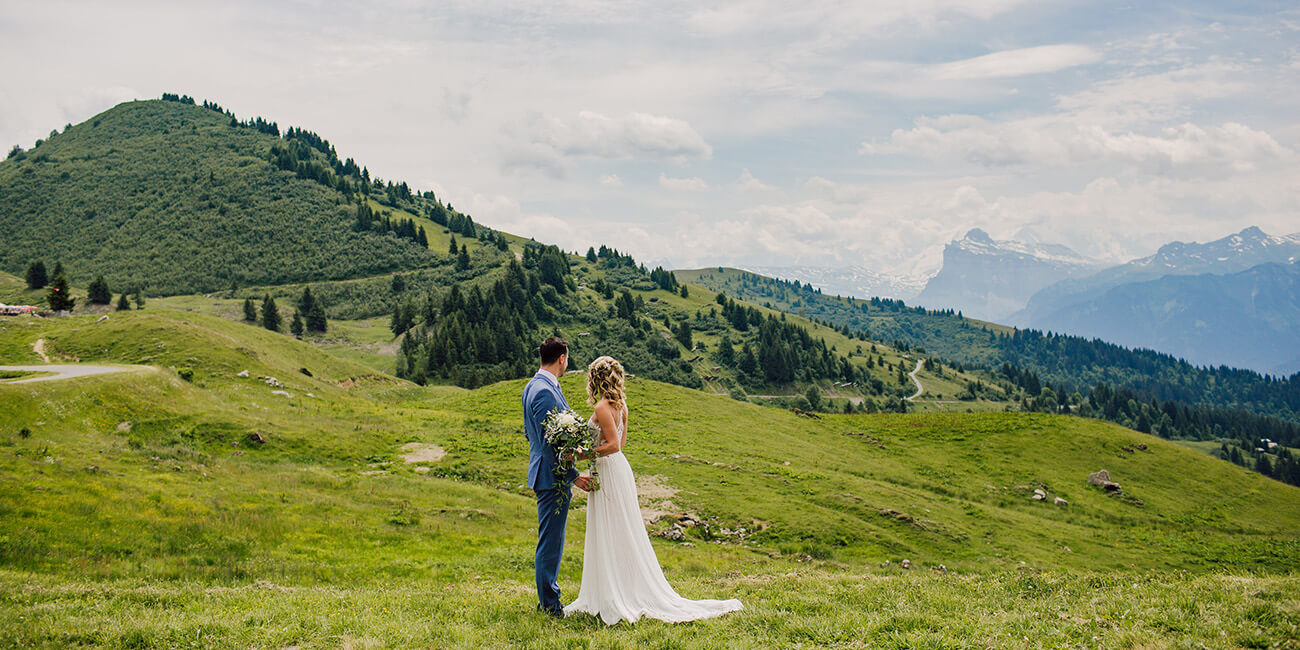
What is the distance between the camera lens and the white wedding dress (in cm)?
1051

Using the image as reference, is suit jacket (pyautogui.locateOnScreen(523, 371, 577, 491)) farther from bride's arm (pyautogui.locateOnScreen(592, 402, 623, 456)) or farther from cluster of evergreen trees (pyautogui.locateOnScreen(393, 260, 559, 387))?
cluster of evergreen trees (pyautogui.locateOnScreen(393, 260, 559, 387))

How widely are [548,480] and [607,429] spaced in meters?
1.32

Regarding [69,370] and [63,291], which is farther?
[63,291]

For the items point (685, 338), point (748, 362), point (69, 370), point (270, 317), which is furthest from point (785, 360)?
point (69, 370)

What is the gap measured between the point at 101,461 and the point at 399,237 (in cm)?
18223

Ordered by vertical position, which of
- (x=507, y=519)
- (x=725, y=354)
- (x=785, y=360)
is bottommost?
(x=507, y=519)

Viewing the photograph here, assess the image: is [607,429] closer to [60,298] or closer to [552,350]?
[552,350]

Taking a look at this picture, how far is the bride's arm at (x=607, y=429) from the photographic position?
10383 millimetres

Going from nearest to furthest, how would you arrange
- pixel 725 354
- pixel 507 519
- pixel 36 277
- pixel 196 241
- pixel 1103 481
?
pixel 507 519
pixel 1103 481
pixel 36 277
pixel 725 354
pixel 196 241

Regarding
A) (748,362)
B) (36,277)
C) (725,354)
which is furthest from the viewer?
(725,354)

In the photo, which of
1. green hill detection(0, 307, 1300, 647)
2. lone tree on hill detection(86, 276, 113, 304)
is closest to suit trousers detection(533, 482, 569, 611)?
green hill detection(0, 307, 1300, 647)

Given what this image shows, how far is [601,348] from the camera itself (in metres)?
144

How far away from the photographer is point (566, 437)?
33.4 feet

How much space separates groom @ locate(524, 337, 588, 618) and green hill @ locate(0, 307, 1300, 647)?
27.0 inches
